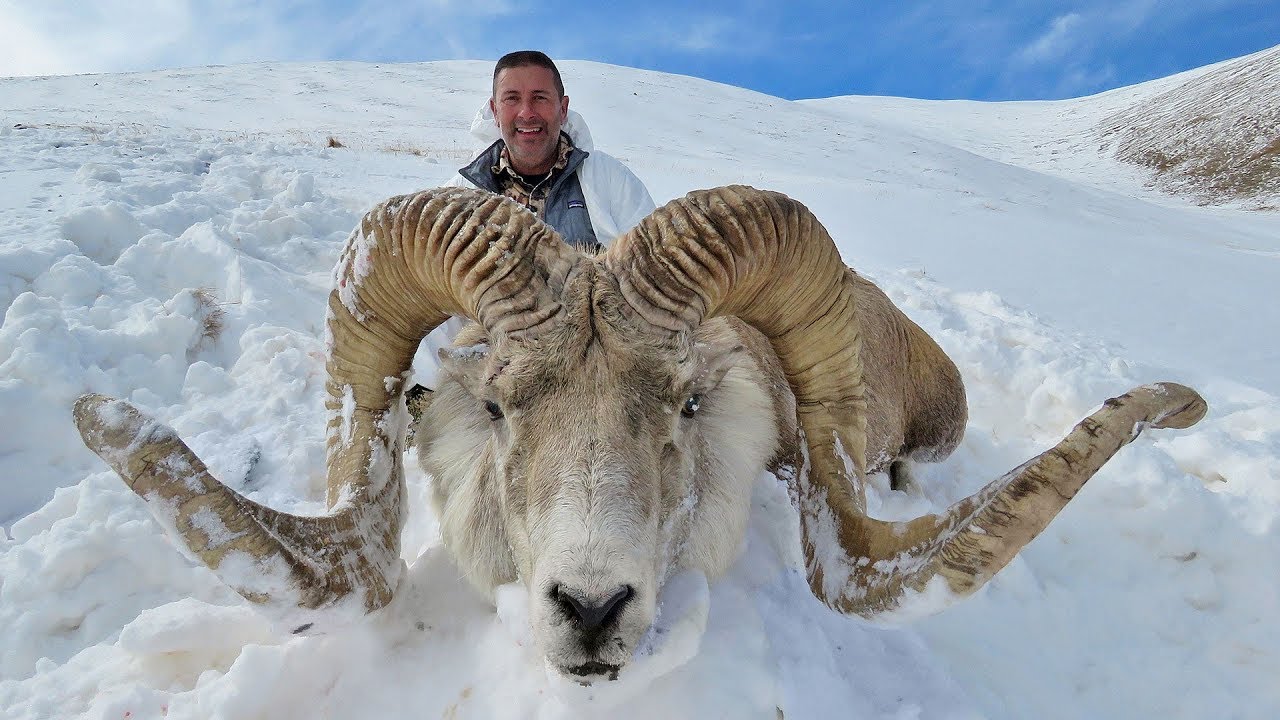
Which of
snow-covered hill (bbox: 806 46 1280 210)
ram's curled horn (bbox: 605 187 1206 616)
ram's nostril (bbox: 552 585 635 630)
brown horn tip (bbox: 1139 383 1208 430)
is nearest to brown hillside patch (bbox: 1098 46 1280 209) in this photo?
snow-covered hill (bbox: 806 46 1280 210)

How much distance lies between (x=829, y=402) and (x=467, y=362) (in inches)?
76.5

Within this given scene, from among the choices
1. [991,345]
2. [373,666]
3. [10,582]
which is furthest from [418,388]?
[991,345]

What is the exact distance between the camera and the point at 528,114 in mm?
6535

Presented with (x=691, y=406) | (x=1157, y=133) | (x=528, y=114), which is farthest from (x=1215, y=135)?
(x=691, y=406)

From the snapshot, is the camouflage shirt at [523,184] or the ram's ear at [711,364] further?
the camouflage shirt at [523,184]

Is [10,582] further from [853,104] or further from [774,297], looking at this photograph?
[853,104]

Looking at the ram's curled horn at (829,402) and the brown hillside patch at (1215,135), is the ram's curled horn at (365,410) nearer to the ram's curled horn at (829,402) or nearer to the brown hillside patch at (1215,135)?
the ram's curled horn at (829,402)

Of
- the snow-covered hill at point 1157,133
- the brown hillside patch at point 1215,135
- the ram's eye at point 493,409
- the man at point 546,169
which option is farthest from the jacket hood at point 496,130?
the brown hillside patch at point 1215,135

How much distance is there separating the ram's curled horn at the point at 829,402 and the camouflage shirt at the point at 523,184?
3814 mm

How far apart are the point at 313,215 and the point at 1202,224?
34.6 m

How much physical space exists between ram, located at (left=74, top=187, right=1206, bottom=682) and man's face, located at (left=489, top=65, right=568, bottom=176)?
333 cm

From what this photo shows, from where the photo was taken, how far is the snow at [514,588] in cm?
286

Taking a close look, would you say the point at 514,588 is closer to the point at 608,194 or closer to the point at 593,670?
the point at 593,670

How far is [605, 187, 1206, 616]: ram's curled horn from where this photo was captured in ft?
8.01
